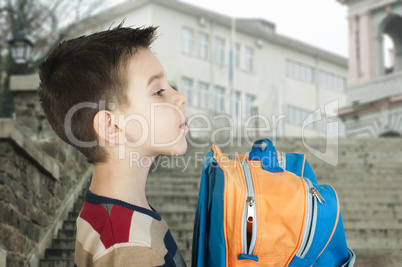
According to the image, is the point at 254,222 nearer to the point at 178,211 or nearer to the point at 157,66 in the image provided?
the point at 157,66

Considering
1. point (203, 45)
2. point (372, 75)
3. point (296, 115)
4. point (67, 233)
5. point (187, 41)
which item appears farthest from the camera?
point (296, 115)

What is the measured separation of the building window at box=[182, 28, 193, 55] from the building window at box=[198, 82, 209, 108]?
1.83 meters

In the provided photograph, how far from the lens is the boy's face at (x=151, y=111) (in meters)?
1.84

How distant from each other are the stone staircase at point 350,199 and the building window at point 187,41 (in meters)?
20.1

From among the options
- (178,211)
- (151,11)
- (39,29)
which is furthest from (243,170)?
(151,11)

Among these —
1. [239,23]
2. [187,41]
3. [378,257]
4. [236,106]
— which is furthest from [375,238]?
[239,23]

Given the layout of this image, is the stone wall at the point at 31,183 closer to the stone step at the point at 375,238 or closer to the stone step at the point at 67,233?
the stone step at the point at 67,233

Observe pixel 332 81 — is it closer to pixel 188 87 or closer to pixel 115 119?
pixel 188 87

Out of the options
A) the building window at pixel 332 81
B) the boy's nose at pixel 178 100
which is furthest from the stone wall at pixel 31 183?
the building window at pixel 332 81

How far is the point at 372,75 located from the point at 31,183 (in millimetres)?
20311

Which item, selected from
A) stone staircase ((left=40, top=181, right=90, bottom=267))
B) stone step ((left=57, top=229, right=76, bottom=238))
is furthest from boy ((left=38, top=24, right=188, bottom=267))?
stone step ((left=57, top=229, right=76, bottom=238))

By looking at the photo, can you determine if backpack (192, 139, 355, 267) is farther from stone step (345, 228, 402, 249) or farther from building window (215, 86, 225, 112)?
building window (215, 86, 225, 112)

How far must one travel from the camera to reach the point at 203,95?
98.5 ft

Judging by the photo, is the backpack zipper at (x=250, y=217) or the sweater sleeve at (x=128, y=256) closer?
the sweater sleeve at (x=128, y=256)
